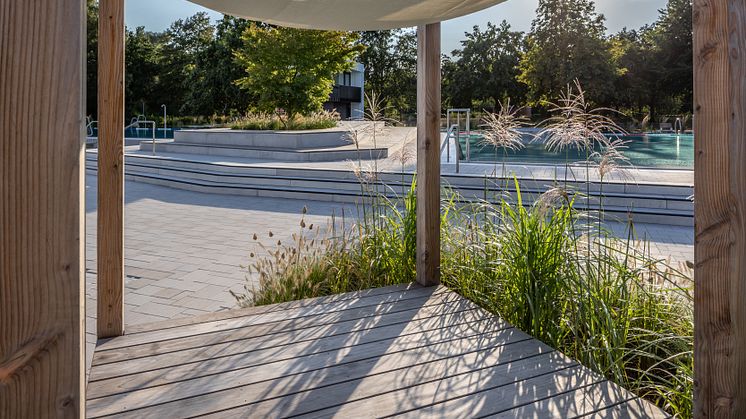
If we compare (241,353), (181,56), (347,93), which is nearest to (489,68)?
(347,93)

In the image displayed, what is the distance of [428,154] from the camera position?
10.9 ft

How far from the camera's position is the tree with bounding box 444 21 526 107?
34719 mm

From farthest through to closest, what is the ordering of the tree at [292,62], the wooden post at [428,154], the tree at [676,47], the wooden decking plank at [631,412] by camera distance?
the tree at [676,47], the tree at [292,62], the wooden post at [428,154], the wooden decking plank at [631,412]

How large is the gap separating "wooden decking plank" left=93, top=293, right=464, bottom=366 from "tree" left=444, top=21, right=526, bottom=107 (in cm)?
3285

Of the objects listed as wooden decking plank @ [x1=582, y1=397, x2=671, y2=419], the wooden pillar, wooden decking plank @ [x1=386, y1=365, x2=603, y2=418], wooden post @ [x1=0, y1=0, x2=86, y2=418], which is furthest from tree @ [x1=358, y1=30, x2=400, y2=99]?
wooden post @ [x1=0, y1=0, x2=86, y2=418]

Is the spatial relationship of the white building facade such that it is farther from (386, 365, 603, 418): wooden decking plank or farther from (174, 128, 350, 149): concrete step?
(386, 365, 603, 418): wooden decking plank

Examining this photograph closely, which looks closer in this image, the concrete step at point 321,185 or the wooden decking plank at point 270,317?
the wooden decking plank at point 270,317

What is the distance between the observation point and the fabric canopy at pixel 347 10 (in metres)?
2.67

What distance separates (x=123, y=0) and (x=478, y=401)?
2.27 meters

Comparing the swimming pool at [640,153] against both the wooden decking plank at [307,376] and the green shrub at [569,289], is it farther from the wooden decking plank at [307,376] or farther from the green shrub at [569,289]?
the wooden decking plank at [307,376]

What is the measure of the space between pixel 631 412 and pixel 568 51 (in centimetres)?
3076

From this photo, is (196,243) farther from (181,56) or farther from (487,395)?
(181,56)

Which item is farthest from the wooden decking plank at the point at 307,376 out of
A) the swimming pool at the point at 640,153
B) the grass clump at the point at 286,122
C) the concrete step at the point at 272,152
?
the grass clump at the point at 286,122

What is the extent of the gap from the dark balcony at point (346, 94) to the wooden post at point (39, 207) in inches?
1219
